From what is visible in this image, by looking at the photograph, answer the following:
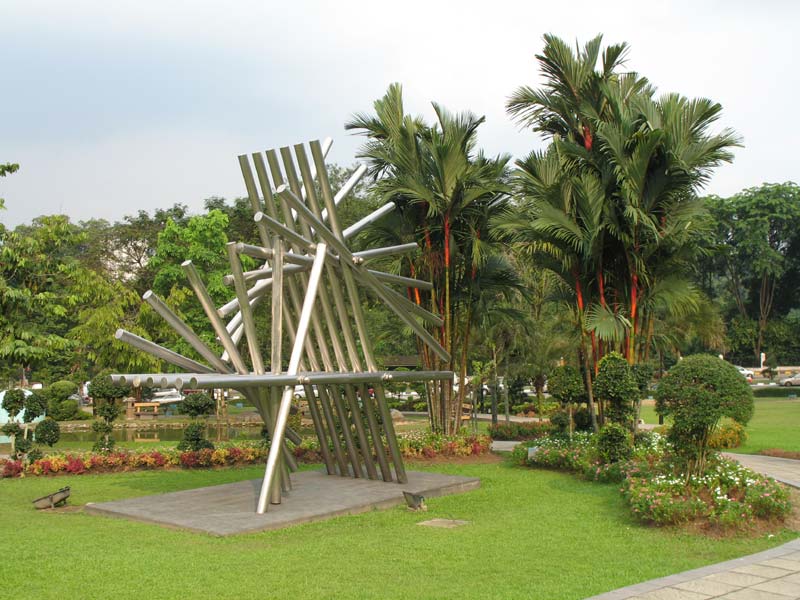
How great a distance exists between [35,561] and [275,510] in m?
3.33

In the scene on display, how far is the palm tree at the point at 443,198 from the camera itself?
17.1m

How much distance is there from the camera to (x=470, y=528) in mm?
10117

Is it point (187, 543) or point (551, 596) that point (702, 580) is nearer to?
point (551, 596)

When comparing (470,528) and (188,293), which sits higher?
(188,293)

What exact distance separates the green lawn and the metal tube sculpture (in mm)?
1737

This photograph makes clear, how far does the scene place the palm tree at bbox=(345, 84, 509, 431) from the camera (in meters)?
17.1

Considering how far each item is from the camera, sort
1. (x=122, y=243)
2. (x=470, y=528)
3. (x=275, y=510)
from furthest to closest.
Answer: (x=122, y=243) → (x=275, y=510) → (x=470, y=528)

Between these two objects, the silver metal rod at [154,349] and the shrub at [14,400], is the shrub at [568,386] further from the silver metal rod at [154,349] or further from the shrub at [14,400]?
the shrub at [14,400]

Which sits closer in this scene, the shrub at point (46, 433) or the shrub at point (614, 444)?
the shrub at point (614, 444)

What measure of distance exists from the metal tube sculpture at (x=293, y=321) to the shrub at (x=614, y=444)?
3101 millimetres

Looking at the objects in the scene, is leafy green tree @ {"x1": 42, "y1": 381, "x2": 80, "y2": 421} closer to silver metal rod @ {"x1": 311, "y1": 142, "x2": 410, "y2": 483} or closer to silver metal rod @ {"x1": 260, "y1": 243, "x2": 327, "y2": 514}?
silver metal rod @ {"x1": 311, "y1": 142, "x2": 410, "y2": 483}

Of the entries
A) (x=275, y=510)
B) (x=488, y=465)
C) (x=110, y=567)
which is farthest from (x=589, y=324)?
(x=110, y=567)

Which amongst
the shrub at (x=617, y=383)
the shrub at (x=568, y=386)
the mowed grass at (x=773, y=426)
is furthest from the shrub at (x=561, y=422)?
the shrub at (x=617, y=383)

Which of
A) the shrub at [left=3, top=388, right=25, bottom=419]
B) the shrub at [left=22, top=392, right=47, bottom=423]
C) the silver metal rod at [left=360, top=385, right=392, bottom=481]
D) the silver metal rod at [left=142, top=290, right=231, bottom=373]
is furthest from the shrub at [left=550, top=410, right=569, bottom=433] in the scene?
the shrub at [left=3, top=388, right=25, bottom=419]
